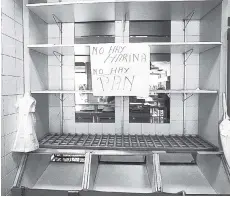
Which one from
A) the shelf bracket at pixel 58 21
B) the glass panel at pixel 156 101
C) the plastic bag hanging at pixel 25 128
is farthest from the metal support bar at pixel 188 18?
the plastic bag hanging at pixel 25 128

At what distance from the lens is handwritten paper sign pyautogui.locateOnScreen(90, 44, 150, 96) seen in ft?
6.15

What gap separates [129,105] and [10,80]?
125 cm

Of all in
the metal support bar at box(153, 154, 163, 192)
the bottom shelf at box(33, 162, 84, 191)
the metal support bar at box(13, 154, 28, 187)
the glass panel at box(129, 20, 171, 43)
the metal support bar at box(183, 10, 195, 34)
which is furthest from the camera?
the glass panel at box(129, 20, 171, 43)

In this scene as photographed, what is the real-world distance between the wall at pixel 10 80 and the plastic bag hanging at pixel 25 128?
53 mm

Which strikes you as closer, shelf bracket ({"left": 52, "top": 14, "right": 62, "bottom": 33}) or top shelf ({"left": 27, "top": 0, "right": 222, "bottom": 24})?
top shelf ({"left": 27, "top": 0, "right": 222, "bottom": 24})

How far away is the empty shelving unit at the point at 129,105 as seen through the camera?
181 cm

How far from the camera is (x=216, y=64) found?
1863 millimetres

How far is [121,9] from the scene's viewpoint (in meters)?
1.98

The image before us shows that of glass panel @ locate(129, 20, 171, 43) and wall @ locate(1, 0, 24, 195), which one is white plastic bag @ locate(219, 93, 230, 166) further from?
wall @ locate(1, 0, 24, 195)

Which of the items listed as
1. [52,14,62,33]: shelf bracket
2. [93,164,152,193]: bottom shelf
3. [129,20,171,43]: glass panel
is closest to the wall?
[52,14,62,33]: shelf bracket

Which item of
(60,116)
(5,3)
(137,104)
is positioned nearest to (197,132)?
(137,104)

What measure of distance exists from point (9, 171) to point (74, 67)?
125 centimetres

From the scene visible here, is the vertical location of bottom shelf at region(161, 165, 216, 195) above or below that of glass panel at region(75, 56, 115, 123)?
below

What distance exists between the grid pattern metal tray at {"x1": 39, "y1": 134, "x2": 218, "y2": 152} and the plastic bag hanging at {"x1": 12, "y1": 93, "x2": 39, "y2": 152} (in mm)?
161
